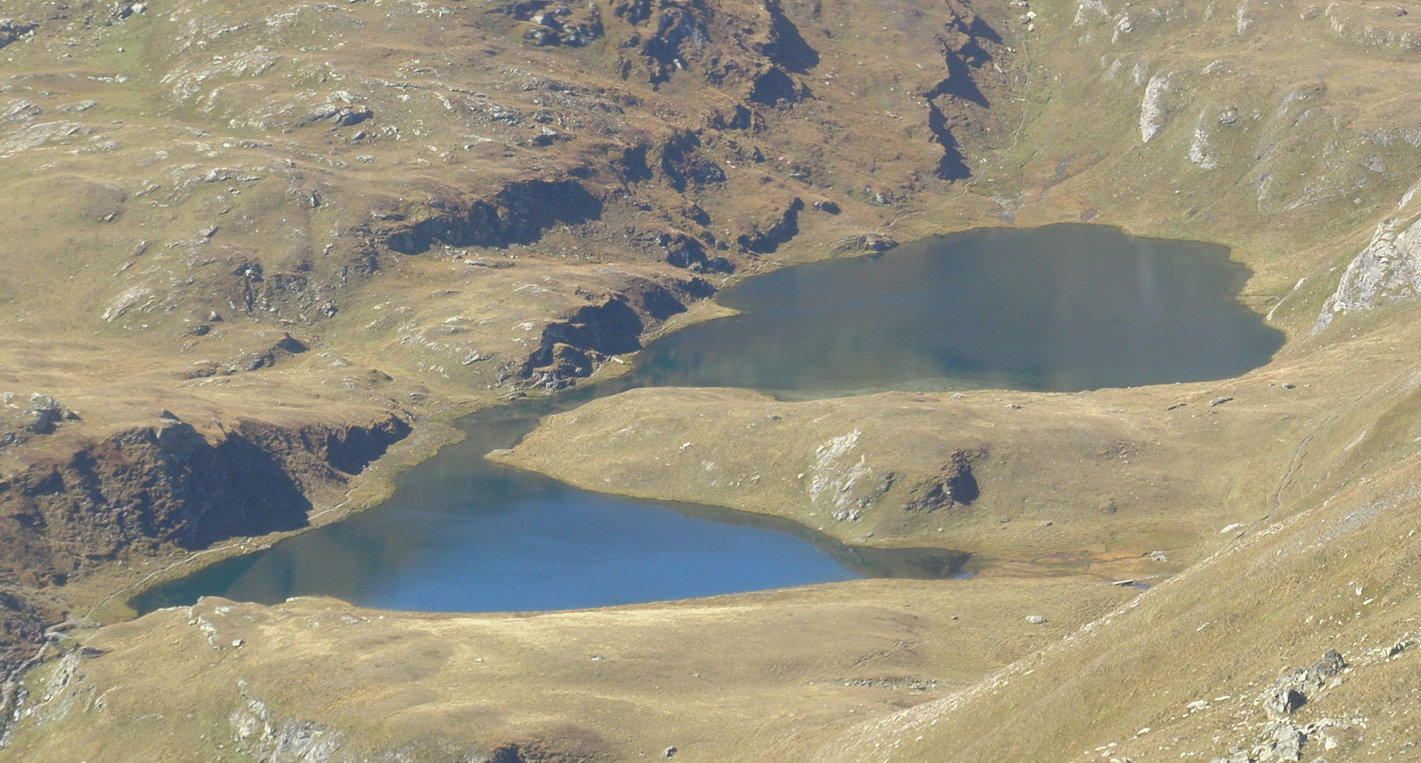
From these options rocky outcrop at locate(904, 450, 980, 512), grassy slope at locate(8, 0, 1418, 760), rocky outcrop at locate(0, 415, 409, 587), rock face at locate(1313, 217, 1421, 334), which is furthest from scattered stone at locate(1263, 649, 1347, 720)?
rock face at locate(1313, 217, 1421, 334)

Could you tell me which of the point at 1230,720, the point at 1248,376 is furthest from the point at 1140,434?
the point at 1230,720

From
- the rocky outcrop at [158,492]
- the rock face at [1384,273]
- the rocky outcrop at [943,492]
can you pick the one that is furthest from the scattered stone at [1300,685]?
the rock face at [1384,273]

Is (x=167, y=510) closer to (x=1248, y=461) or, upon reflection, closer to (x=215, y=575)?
(x=215, y=575)

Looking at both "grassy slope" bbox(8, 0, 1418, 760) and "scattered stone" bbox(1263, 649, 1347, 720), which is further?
→ "grassy slope" bbox(8, 0, 1418, 760)

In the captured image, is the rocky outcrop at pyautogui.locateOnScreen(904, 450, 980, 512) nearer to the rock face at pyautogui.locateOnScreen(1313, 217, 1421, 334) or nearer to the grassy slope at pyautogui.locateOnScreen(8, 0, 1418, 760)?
the grassy slope at pyautogui.locateOnScreen(8, 0, 1418, 760)

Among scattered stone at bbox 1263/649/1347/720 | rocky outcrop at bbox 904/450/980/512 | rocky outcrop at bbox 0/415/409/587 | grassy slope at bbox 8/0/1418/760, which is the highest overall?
scattered stone at bbox 1263/649/1347/720

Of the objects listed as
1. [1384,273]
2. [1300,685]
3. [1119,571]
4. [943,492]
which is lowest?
[943,492]

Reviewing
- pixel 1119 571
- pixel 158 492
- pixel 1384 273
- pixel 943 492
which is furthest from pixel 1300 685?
pixel 1384 273

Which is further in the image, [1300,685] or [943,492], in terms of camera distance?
[943,492]

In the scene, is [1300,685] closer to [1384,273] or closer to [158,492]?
[158,492]
